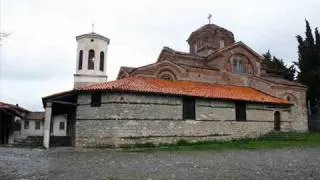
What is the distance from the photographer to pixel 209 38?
3422 centimetres

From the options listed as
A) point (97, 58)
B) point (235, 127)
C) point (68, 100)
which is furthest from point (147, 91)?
point (97, 58)

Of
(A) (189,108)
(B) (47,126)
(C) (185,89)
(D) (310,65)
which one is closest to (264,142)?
(A) (189,108)

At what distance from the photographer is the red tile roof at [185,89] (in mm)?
21453

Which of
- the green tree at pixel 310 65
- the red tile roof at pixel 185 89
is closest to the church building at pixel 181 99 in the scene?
the red tile roof at pixel 185 89

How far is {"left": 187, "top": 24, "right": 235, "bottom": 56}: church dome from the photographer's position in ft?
112

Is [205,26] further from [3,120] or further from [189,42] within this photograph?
[3,120]

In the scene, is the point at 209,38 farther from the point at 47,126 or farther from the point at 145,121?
the point at 47,126

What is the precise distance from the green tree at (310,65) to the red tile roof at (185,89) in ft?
33.9

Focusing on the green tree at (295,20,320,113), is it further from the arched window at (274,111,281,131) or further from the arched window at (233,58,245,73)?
the arched window at (274,111,281,131)

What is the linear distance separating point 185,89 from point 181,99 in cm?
148

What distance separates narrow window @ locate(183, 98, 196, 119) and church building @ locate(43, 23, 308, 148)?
61 mm

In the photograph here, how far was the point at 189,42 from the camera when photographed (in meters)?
35.8

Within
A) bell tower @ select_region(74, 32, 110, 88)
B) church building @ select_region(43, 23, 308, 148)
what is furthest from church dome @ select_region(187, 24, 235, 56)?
bell tower @ select_region(74, 32, 110, 88)

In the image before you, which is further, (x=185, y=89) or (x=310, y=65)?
(x=310, y=65)
